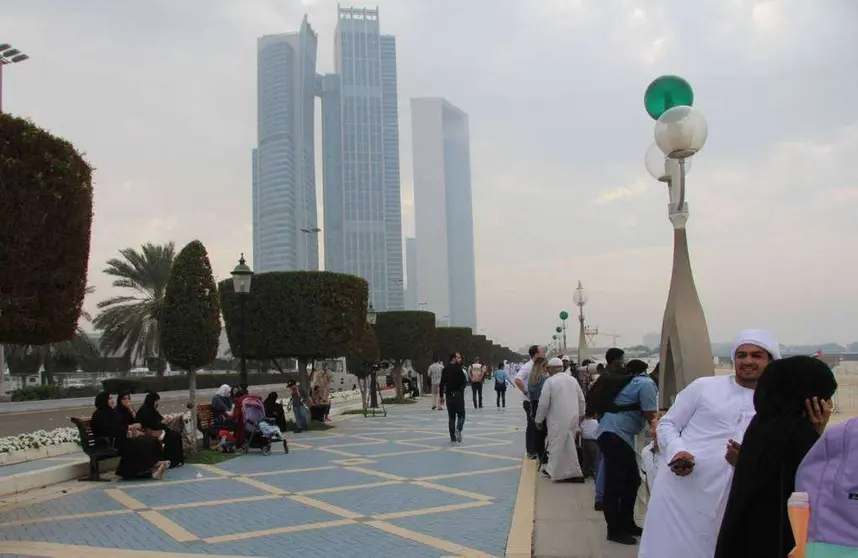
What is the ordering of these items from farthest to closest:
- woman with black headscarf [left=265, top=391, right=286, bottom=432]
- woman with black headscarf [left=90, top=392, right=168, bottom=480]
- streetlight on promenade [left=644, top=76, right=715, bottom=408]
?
woman with black headscarf [left=265, top=391, right=286, bottom=432] < woman with black headscarf [left=90, top=392, right=168, bottom=480] < streetlight on promenade [left=644, top=76, right=715, bottom=408]

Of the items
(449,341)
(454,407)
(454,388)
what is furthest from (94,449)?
(449,341)

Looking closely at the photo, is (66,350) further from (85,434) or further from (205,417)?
(85,434)

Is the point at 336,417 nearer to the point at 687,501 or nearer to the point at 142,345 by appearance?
the point at 142,345

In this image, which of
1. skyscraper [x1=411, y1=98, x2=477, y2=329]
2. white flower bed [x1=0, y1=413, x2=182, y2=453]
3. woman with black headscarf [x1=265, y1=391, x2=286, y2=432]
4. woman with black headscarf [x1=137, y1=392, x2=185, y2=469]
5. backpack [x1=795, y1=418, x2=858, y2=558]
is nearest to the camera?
backpack [x1=795, y1=418, x2=858, y2=558]

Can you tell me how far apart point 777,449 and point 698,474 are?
0.78 meters

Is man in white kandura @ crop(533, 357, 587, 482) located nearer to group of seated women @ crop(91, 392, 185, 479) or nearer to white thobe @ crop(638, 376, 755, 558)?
white thobe @ crop(638, 376, 755, 558)

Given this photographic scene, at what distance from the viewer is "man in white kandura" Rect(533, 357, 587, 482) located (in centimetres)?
848

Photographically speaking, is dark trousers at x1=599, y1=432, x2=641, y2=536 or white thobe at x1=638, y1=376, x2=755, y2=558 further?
dark trousers at x1=599, y1=432, x2=641, y2=536

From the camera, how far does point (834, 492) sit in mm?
2158

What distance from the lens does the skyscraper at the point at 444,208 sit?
12556 cm

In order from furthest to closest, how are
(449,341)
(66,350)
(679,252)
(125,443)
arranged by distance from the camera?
1. (449,341)
2. (66,350)
3. (125,443)
4. (679,252)

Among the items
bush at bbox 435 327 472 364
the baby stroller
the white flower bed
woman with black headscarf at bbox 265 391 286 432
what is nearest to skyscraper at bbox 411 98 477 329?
bush at bbox 435 327 472 364

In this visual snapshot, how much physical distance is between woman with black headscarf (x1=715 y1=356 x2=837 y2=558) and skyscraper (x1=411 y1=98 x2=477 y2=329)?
380ft

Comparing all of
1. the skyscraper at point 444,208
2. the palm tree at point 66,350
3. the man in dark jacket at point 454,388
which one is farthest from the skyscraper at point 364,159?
the man in dark jacket at point 454,388
